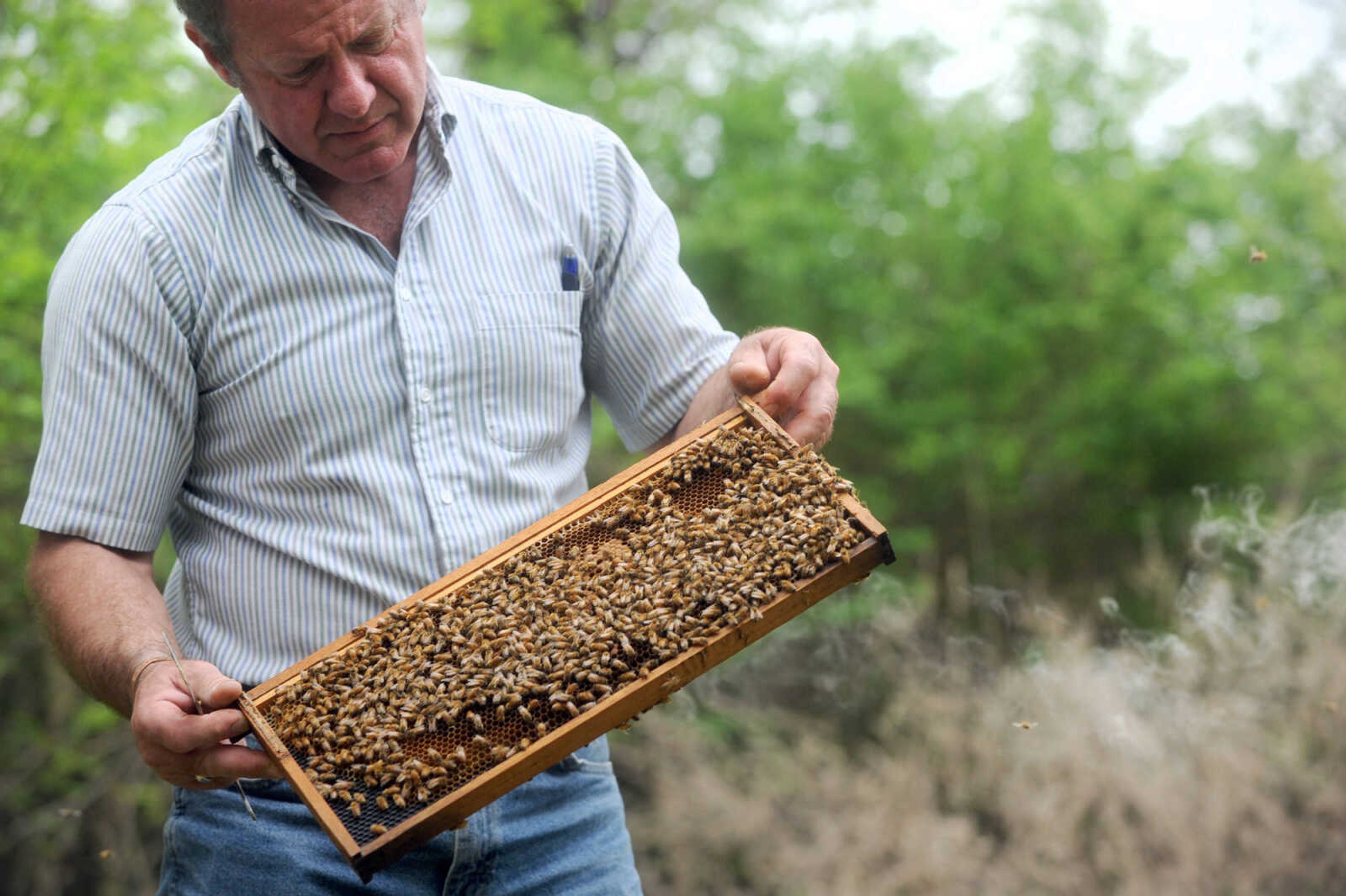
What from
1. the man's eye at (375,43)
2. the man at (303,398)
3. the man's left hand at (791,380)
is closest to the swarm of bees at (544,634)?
the man's left hand at (791,380)

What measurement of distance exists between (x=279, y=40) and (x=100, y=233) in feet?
2.02

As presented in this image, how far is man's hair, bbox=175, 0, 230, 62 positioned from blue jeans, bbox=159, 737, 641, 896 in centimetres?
173

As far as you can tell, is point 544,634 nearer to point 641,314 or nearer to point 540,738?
point 540,738

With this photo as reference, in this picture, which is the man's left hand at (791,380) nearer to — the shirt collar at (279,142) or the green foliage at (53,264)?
the shirt collar at (279,142)

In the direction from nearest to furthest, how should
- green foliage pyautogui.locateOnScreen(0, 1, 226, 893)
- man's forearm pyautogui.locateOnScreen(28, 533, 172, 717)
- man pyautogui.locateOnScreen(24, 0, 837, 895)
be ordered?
1. man's forearm pyautogui.locateOnScreen(28, 533, 172, 717)
2. man pyautogui.locateOnScreen(24, 0, 837, 895)
3. green foliage pyautogui.locateOnScreen(0, 1, 226, 893)

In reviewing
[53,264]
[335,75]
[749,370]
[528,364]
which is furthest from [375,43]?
[53,264]

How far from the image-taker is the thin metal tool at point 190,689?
2514mm

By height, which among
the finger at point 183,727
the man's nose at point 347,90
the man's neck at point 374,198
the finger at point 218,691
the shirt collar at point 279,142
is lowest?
the finger at point 183,727

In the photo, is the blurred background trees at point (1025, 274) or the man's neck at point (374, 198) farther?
the blurred background trees at point (1025, 274)

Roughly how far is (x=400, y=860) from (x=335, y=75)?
5.83ft

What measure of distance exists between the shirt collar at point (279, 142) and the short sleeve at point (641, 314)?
0.40 meters

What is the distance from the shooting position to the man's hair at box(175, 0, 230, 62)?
279 cm

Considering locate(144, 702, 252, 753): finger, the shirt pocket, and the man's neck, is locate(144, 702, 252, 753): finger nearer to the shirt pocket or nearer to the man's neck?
the shirt pocket

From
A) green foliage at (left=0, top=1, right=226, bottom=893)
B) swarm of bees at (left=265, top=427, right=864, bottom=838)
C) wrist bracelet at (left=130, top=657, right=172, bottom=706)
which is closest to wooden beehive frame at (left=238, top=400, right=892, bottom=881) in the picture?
swarm of bees at (left=265, top=427, right=864, bottom=838)
